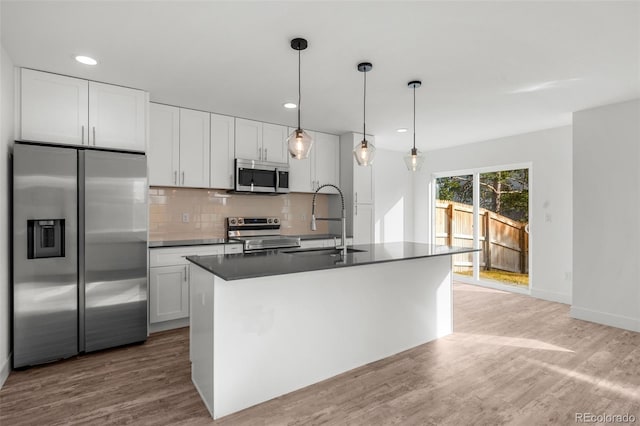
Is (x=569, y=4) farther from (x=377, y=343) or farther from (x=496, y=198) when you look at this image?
(x=496, y=198)

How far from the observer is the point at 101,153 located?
9.78ft

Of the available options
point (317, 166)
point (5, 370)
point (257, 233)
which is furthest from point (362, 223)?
point (5, 370)

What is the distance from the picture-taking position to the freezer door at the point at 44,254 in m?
2.62

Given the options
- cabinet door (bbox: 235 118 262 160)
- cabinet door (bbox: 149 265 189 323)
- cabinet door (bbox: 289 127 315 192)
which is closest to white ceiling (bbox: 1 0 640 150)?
cabinet door (bbox: 235 118 262 160)

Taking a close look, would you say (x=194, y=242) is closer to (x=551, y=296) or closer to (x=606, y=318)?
(x=606, y=318)

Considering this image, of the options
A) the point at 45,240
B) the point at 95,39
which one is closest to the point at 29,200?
the point at 45,240

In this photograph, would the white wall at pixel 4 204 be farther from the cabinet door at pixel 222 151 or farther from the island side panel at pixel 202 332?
the cabinet door at pixel 222 151

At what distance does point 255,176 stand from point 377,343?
2539 millimetres

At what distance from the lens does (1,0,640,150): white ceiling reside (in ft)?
6.66

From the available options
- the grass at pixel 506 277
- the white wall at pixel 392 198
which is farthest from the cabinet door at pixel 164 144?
the grass at pixel 506 277

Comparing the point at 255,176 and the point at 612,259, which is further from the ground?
the point at 255,176

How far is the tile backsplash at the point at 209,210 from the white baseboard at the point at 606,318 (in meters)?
3.43

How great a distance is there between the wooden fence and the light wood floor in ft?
6.71

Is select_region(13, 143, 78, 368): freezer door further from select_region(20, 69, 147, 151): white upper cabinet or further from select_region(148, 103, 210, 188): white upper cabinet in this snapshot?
select_region(148, 103, 210, 188): white upper cabinet
